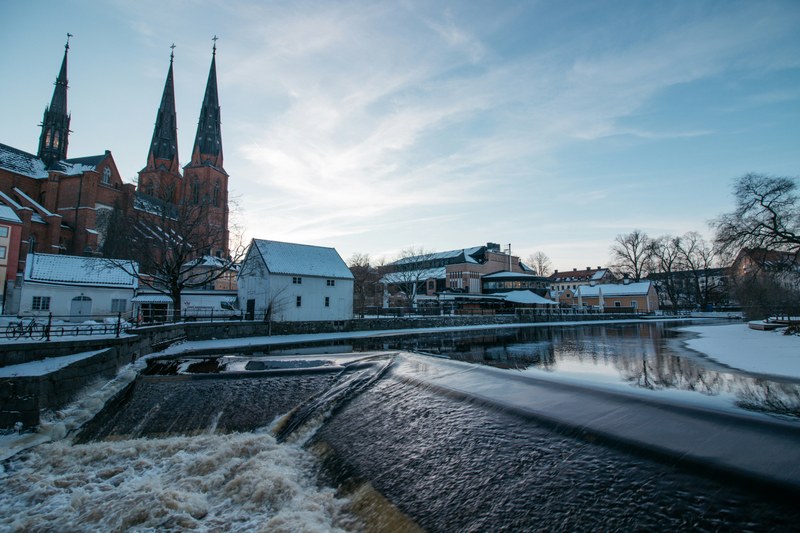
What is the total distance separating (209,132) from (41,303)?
1824 inches

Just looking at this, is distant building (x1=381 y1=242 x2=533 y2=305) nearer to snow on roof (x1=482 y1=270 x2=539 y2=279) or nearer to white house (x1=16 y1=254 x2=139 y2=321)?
snow on roof (x1=482 y1=270 x2=539 y2=279)

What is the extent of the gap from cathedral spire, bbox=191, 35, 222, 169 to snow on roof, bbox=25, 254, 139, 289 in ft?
124

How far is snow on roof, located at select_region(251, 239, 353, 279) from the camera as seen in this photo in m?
32.6

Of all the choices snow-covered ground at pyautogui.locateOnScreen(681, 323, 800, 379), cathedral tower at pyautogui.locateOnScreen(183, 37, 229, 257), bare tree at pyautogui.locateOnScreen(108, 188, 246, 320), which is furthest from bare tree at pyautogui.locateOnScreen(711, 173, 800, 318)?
cathedral tower at pyautogui.locateOnScreen(183, 37, 229, 257)

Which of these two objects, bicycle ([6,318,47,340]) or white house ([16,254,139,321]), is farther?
white house ([16,254,139,321])

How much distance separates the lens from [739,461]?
12.1 ft

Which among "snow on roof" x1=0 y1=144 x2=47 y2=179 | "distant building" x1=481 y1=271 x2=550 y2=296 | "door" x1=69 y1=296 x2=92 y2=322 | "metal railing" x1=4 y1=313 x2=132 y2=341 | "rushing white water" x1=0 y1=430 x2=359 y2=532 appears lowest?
"rushing white water" x1=0 y1=430 x2=359 y2=532

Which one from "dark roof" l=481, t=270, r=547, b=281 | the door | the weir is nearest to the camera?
the weir

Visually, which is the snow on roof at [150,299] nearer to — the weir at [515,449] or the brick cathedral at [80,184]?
the brick cathedral at [80,184]

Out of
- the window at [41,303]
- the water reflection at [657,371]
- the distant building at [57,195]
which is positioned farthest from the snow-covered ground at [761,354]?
the distant building at [57,195]

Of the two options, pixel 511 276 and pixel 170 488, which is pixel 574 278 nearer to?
pixel 511 276

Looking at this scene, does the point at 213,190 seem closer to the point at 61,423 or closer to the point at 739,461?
the point at 61,423

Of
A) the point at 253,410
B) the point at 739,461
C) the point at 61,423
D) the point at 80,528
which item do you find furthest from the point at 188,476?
the point at 739,461

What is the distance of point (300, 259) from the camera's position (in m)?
34.4
